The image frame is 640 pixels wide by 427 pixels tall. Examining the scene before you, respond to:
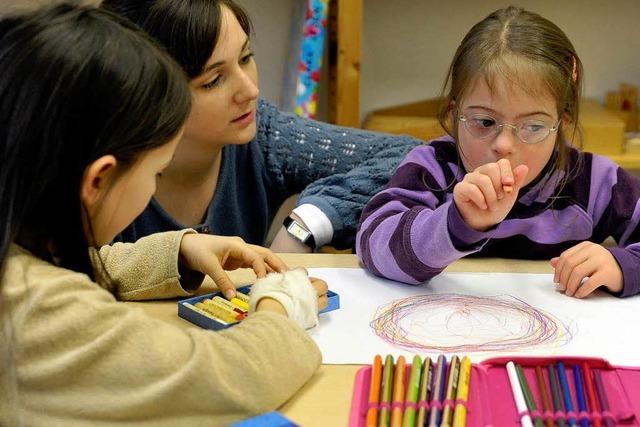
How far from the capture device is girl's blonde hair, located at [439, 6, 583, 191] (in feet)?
3.43

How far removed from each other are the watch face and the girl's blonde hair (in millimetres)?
271

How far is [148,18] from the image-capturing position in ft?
3.72

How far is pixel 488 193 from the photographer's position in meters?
0.90

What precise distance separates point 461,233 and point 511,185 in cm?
9

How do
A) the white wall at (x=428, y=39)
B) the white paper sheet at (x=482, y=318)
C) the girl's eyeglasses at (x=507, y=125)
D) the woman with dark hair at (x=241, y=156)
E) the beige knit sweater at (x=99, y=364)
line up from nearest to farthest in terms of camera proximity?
the beige knit sweater at (x=99, y=364) → the white paper sheet at (x=482, y=318) → the girl's eyeglasses at (x=507, y=125) → the woman with dark hair at (x=241, y=156) → the white wall at (x=428, y=39)

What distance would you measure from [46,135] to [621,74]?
6.29 feet

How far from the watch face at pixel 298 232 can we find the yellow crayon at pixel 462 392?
0.52 meters

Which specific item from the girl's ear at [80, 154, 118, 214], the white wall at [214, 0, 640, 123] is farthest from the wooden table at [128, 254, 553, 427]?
the white wall at [214, 0, 640, 123]

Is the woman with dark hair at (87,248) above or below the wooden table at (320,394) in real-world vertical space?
above

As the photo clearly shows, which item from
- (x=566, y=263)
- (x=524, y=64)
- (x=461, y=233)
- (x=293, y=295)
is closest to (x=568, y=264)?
(x=566, y=263)

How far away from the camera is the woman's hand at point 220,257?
3.10ft

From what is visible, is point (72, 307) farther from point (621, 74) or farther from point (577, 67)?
point (621, 74)

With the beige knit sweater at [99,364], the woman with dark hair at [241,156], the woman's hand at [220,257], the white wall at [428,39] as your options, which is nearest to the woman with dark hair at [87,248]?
the beige knit sweater at [99,364]

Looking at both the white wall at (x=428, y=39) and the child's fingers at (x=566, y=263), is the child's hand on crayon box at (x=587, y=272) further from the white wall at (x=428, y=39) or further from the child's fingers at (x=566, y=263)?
the white wall at (x=428, y=39)
